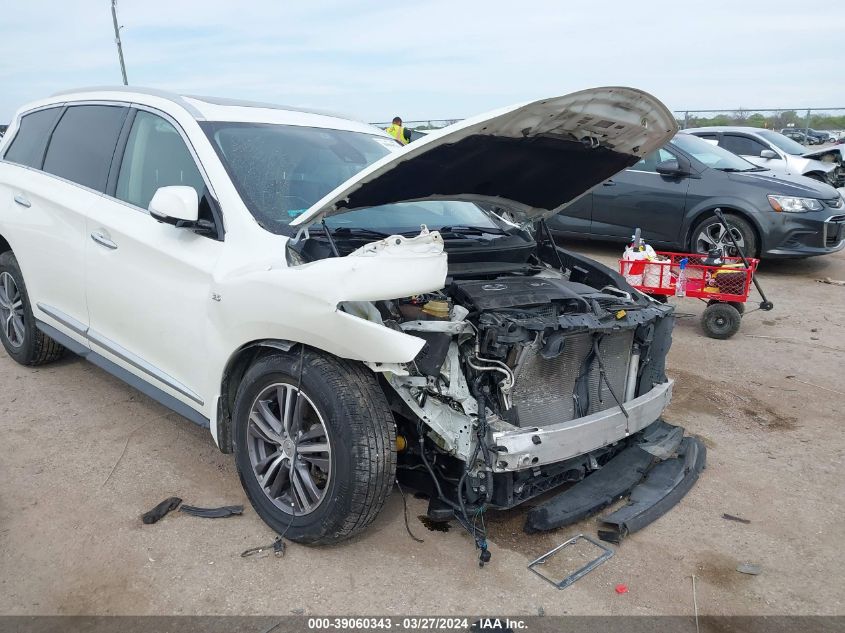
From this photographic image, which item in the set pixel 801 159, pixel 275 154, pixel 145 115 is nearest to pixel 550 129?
pixel 275 154

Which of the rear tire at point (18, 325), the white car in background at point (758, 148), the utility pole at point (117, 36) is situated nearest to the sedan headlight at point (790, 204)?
the white car in background at point (758, 148)

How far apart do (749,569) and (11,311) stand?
199 inches

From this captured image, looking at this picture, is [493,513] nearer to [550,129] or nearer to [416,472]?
[416,472]

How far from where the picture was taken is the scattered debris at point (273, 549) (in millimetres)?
3072

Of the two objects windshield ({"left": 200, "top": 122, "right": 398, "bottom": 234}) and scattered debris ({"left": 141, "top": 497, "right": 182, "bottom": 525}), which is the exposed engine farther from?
scattered debris ({"left": 141, "top": 497, "right": 182, "bottom": 525})

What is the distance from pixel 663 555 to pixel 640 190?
677 centimetres

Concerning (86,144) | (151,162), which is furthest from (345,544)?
(86,144)

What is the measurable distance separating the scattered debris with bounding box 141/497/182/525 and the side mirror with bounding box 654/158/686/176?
294 inches

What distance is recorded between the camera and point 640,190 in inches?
357

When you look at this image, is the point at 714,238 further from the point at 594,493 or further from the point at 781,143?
the point at 594,493

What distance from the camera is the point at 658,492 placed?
11.5ft

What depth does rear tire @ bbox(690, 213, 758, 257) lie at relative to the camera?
28.1 feet

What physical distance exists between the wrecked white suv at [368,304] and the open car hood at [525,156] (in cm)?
2

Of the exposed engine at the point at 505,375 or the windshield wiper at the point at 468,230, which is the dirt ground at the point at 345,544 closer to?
the exposed engine at the point at 505,375
